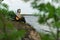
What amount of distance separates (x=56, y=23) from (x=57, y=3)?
0.04 metres

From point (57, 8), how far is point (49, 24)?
0.03 meters

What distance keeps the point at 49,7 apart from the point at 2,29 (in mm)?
82

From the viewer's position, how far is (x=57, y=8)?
0.27 metres

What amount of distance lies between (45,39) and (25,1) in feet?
0.24

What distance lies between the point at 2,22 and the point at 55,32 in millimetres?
86

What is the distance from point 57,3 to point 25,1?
0.05 metres

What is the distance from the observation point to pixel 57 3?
0.28 meters

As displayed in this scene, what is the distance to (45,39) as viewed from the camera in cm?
26

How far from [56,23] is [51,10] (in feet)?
0.07

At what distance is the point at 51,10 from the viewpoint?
0.27 m

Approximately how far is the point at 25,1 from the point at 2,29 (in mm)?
60

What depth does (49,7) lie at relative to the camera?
26 centimetres

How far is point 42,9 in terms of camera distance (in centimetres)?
27

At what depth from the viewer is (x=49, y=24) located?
0.28m
